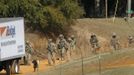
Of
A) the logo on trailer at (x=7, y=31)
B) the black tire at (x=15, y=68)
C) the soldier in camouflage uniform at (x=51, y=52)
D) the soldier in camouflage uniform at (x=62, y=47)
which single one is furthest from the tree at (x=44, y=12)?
the logo on trailer at (x=7, y=31)

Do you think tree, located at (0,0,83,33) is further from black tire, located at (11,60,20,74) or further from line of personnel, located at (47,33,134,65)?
black tire, located at (11,60,20,74)

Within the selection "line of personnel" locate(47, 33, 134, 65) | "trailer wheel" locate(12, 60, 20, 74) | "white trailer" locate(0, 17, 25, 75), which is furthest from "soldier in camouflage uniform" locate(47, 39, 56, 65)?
"white trailer" locate(0, 17, 25, 75)

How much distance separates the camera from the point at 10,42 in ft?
109

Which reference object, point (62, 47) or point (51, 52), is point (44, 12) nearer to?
point (62, 47)

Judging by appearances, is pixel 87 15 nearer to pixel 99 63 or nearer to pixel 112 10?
pixel 112 10

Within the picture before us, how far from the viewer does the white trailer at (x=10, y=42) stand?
3283 centimetres

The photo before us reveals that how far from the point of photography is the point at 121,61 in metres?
37.4

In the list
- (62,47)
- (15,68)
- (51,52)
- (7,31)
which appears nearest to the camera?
(7,31)

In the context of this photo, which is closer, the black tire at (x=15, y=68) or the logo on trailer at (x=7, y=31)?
the logo on trailer at (x=7, y=31)

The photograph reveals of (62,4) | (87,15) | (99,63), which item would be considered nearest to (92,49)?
(99,63)

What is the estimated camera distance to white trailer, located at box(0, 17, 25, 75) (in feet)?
108

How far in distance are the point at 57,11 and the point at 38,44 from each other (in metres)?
4.34

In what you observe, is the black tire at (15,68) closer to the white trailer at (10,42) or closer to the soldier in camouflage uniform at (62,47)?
the white trailer at (10,42)

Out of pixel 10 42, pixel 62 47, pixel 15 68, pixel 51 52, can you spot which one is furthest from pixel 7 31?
pixel 62 47
